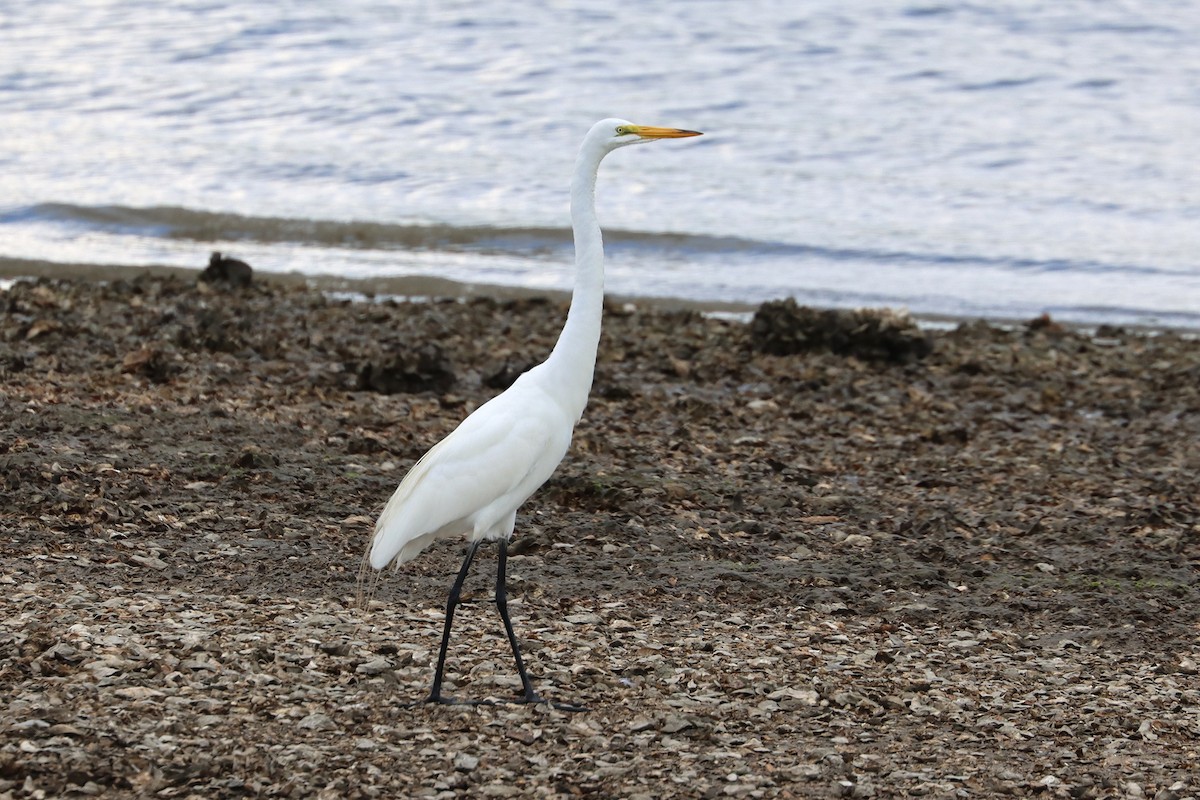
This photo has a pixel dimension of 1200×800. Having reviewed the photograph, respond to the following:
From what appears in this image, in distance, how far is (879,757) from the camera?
400 cm

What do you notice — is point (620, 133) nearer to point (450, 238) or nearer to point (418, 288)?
point (418, 288)

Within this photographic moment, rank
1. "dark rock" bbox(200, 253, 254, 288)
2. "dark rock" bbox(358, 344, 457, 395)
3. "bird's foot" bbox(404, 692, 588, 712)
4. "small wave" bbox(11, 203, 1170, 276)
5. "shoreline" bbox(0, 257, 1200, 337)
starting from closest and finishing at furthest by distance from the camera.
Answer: "bird's foot" bbox(404, 692, 588, 712), "dark rock" bbox(358, 344, 457, 395), "dark rock" bbox(200, 253, 254, 288), "shoreline" bbox(0, 257, 1200, 337), "small wave" bbox(11, 203, 1170, 276)

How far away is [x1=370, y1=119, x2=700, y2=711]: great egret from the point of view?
443 cm

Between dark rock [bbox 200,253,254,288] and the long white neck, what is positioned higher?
the long white neck

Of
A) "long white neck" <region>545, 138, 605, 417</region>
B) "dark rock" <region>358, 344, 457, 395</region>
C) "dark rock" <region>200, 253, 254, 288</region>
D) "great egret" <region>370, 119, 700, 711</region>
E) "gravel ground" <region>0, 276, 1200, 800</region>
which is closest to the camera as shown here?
"gravel ground" <region>0, 276, 1200, 800</region>

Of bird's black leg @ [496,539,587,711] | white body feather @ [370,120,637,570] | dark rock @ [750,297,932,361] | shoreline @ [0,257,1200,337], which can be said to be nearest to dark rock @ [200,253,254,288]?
shoreline @ [0,257,1200,337]

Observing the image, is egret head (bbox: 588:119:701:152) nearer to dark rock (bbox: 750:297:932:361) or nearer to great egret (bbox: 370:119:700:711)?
great egret (bbox: 370:119:700:711)

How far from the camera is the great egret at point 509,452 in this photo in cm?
443

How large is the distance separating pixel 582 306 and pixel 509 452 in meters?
0.57

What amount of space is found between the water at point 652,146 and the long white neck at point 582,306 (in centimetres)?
745

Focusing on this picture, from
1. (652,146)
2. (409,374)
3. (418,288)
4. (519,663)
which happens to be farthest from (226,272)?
(652,146)

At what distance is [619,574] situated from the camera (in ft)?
18.0

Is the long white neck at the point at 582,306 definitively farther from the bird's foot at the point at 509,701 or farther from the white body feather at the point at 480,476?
the bird's foot at the point at 509,701

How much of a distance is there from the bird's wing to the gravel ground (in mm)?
463
